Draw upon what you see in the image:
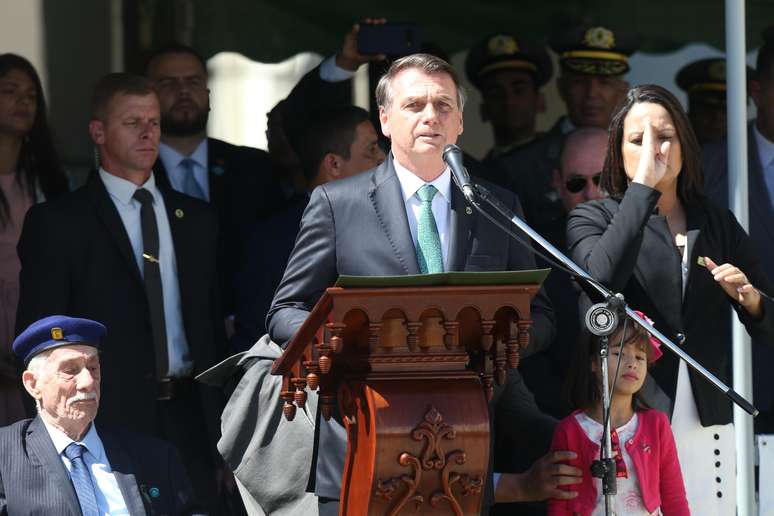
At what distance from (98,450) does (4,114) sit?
2.19 meters

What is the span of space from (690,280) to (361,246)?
1614 millimetres

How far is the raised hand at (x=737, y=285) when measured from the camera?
539 centimetres

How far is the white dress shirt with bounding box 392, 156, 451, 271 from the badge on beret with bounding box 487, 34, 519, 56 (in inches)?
142

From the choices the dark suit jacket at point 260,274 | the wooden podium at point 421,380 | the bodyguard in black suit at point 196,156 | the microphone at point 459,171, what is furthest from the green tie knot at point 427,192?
the bodyguard in black suit at point 196,156

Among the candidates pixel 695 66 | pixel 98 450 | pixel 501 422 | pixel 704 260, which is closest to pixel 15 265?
pixel 98 450

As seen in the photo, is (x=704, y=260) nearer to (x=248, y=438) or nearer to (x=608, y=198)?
(x=608, y=198)

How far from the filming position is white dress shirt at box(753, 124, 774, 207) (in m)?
7.18

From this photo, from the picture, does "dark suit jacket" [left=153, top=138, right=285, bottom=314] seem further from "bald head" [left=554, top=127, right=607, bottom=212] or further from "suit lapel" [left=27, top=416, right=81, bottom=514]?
"suit lapel" [left=27, top=416, right=81, bottom=514]

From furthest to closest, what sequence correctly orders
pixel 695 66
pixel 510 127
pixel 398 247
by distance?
pixel 695 66 < pixel 510 127 < pixel 398 247

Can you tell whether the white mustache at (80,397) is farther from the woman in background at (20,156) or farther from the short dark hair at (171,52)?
the short dark hair at (171,52)

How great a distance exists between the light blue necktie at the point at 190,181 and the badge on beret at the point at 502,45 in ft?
5.91

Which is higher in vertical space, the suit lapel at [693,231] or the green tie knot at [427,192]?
the green tie knot at [427,192]

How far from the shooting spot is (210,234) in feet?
21.2

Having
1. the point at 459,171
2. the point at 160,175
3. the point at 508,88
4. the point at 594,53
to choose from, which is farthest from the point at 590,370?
the point at 508,88
